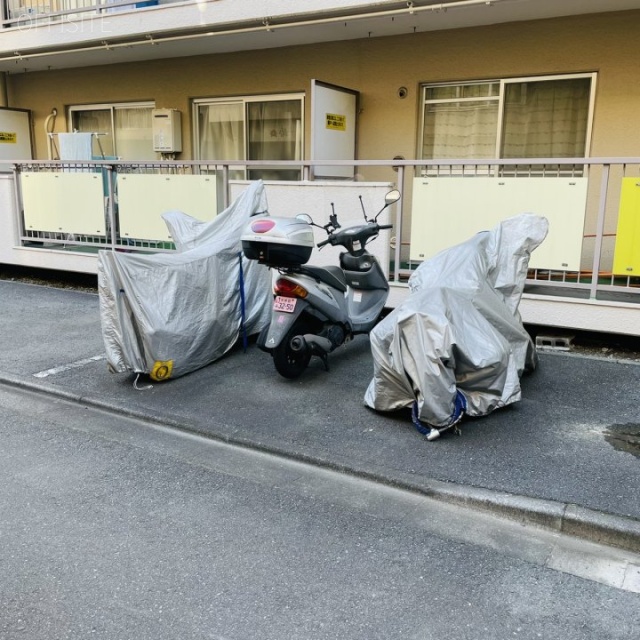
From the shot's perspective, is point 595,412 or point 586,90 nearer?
point 595,412

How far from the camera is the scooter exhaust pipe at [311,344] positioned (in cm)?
520

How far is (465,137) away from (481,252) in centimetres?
431

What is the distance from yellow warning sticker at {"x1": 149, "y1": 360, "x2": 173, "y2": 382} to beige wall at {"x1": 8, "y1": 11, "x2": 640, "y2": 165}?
4988mm

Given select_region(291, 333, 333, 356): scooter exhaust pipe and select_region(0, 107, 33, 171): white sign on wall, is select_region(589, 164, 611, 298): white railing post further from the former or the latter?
select_region(0, 107, 33, 171): white sign on wall

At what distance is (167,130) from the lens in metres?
10.6

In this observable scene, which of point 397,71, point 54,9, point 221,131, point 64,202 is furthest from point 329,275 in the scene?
point 54,9

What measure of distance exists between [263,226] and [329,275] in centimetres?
84

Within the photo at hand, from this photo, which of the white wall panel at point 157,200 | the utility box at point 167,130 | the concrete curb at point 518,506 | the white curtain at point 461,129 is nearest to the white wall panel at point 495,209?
the white curtain at point 461,129

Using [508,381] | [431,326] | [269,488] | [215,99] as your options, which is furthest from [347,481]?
[215,99]

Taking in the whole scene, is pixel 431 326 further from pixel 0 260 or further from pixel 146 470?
pixel 0 260


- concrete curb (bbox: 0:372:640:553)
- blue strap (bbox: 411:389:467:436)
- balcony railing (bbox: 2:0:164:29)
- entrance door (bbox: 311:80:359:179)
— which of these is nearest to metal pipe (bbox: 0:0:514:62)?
balcony railing (bbox: 2:0:164:29)

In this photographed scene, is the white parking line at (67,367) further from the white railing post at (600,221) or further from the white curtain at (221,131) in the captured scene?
the white curtain at (221,131)

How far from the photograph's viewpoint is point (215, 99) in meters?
10.5

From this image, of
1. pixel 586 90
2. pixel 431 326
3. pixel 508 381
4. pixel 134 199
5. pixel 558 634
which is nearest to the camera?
pixel 558 634
